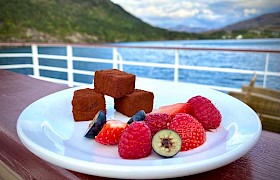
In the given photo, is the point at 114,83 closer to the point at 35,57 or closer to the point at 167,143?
the point at 167,143

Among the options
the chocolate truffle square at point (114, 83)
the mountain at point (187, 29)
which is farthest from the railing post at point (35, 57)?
the mountain at point (187, 29)

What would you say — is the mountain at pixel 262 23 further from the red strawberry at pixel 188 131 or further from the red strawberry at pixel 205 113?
the red strawberry at pixel 188 131

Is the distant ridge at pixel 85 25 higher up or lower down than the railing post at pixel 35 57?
higher up

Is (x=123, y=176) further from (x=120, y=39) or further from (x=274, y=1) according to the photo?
(x=274, y=1)

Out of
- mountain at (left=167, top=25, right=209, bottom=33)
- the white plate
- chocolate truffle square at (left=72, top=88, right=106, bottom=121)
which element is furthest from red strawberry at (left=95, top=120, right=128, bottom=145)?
mountain at (left=167, top=25, right=209, bottom=33)

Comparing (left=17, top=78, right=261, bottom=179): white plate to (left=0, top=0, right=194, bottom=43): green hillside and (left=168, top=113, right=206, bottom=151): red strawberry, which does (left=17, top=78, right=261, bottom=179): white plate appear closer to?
(left=168, top=113, right=206, bottom=151): red strawberry
